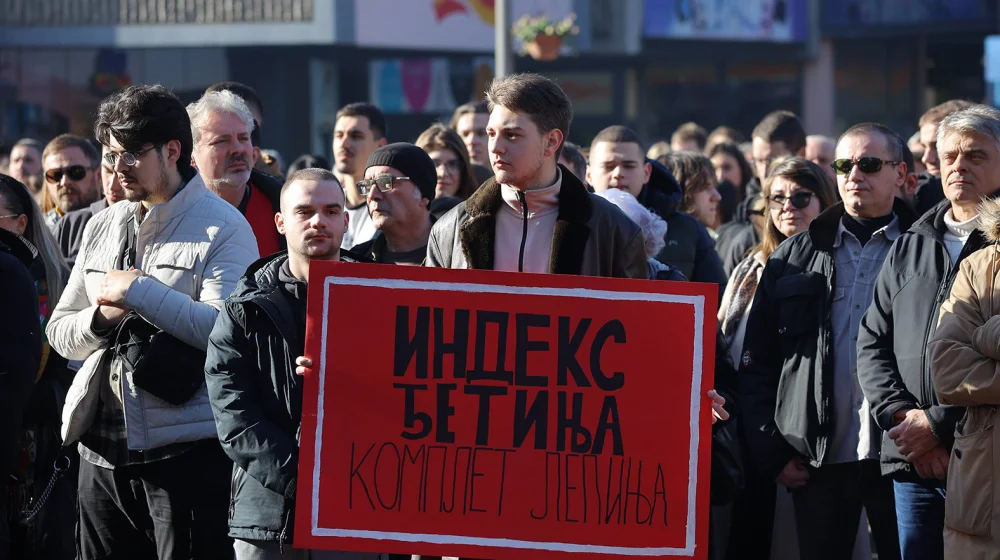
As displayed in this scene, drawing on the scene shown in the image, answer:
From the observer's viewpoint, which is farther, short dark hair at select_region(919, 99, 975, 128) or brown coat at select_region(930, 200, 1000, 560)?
short dark hair at select_region(919, 99, 975, 128)

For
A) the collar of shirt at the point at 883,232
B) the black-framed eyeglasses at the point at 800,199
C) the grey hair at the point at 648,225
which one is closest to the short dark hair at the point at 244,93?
the grey hair at the point at 648,225

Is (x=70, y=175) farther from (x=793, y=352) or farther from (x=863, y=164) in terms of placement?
A: (x=863, y=164)

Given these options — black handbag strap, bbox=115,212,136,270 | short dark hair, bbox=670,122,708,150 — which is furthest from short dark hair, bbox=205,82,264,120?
short dark hair, bbox=670,122,708,150

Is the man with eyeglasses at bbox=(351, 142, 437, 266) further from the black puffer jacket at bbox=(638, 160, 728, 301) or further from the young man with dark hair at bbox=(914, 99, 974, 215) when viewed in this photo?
the young man with dark hair at bbox=(914, 99, 974, 215)

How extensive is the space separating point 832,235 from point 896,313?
0.64 metres

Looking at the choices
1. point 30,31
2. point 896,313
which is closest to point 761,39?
point 30,31

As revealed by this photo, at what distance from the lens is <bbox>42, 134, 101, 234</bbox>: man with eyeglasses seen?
786cm

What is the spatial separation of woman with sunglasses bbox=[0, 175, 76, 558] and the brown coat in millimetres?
3278

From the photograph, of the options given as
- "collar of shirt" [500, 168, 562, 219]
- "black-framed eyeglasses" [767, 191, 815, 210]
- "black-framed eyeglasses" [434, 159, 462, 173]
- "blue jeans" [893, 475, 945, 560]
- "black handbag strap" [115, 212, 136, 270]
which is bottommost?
"blue jeans" [893, 475, 945, 560]

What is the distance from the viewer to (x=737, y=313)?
6.11 m

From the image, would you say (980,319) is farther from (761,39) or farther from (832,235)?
(761,39)

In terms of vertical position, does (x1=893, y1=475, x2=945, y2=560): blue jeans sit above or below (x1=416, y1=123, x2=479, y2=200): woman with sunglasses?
below

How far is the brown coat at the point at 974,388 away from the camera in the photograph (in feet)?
14.3

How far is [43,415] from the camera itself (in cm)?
554
